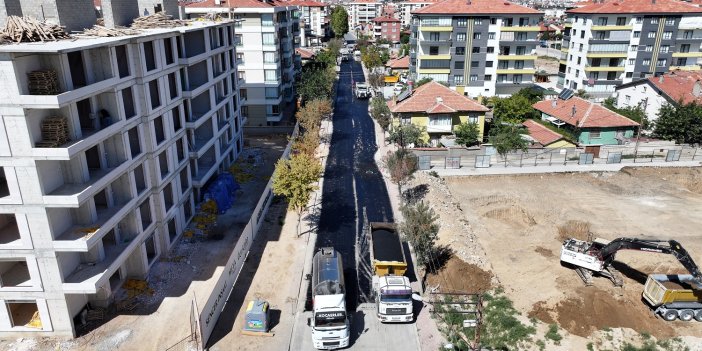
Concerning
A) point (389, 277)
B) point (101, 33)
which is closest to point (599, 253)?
point (389, 277)

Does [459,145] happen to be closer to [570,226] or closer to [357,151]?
[357,151]

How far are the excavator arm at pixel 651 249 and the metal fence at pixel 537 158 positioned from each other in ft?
78.0

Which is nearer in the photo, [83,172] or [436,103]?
[83,172]

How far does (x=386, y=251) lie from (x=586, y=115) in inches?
Answer: 1724

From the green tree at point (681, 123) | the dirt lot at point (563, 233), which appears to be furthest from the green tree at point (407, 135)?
the green tree at point (681, 123)

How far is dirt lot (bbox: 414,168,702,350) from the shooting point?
30203mm

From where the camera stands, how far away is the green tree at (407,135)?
58781 millimetres

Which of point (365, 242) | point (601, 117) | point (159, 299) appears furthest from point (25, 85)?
point (601, 117)

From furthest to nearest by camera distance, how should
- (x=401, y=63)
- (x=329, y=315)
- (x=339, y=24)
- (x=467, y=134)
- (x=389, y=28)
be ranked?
(x=339, y=24) → (x=389, y=28) → (x=401, y=63) → (x=467, y=134) → (x=329, y=315)

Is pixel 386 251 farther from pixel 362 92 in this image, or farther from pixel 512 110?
pixel 362 92

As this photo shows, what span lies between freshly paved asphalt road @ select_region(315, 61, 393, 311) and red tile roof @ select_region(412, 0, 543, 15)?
23.3 metres

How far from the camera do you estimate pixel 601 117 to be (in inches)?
2493

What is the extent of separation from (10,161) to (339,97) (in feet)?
249

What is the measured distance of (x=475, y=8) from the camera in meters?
83.3
